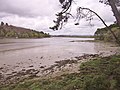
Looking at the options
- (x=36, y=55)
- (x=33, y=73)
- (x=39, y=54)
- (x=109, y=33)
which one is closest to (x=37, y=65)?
(x=33, y=73)

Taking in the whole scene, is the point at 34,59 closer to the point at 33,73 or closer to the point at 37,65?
the point at 37,65

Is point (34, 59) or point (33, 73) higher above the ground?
point (33, 73)

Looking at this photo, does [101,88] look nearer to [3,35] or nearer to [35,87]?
[35,87]

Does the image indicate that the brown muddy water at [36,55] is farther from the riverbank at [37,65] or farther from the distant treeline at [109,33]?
the distant treeline at [109,33]

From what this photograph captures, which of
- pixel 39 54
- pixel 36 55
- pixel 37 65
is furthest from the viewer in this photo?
pixel 39 54

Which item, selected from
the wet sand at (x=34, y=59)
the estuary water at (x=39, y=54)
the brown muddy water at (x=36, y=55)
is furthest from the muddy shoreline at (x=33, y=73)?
the estuary water at (x=39, y=54)

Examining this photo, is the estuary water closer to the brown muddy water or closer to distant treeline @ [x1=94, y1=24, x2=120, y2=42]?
the brown muddy water

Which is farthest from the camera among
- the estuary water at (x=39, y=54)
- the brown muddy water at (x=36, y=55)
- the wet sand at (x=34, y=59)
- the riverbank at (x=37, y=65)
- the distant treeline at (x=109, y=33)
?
the distant treeline at (x=109, y=33)

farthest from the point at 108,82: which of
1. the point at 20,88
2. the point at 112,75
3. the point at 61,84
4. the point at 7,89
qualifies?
the point at 7,89

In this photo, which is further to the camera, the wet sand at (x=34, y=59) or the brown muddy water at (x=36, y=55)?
the brown muddy water at (x=36, y=55)

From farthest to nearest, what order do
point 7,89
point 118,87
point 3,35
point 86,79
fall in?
point 3,35, point 7,89, point 86,79, point 118,87

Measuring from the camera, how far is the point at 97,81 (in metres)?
10.1

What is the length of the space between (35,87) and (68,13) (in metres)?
3.66

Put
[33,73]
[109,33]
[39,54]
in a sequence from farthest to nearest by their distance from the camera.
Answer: [109,33] → [39,54] → [33,73]
